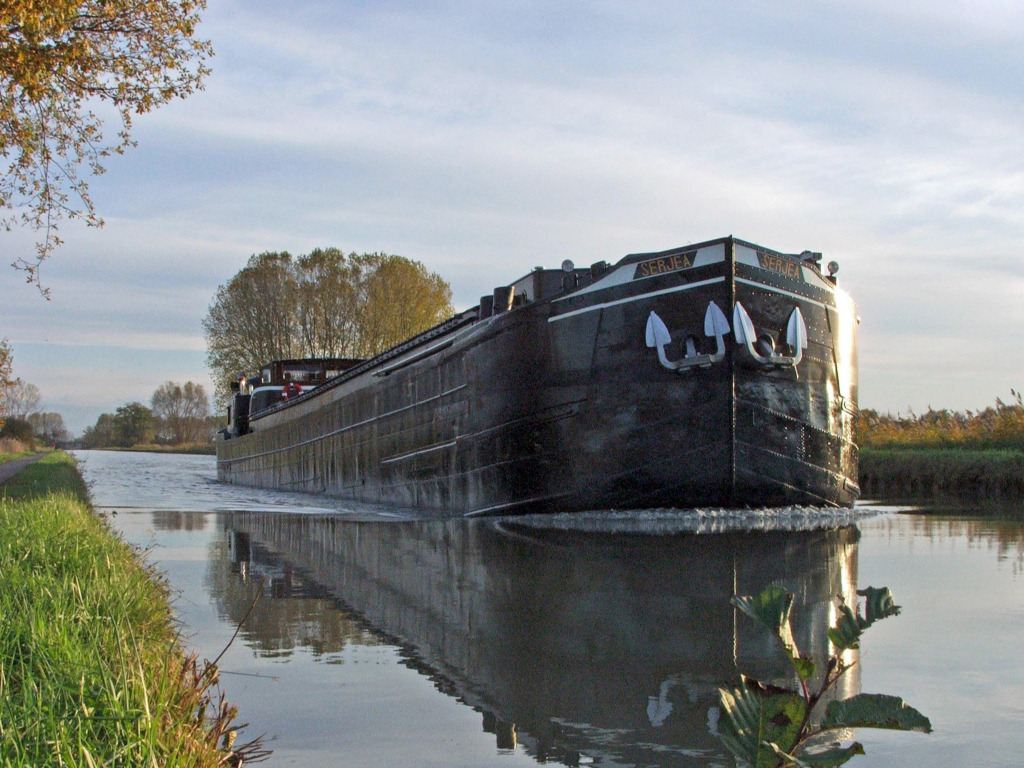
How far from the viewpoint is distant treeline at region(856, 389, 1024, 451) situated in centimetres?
1931

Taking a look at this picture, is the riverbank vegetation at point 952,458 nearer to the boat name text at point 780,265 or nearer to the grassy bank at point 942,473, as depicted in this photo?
the grassy bank at point 942,473

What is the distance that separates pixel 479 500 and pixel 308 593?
6487 millimetres

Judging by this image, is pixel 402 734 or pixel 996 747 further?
pixel 402 734

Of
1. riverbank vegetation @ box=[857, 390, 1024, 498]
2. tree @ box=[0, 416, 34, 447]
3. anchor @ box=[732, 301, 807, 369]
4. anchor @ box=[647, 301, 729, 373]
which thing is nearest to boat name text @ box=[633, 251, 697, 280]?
anchor @ box=[647, 301, 729, 373]

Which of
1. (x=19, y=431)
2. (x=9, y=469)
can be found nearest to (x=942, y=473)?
(x=9, y=469)

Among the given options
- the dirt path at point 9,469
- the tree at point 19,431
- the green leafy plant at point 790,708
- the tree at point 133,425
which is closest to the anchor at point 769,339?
the green leafy plant at point 790,708

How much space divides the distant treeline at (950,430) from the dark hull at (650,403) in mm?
6327

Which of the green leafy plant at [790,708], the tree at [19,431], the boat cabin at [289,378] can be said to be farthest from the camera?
the tree at [19,431]

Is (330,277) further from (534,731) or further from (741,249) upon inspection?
(534,731)

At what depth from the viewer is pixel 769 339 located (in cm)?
1135

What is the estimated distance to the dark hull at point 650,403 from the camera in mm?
11070

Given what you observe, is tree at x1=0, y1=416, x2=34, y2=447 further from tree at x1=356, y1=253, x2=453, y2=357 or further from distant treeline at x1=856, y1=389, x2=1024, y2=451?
distant treeline at x1=856, y1=389, x2=1024, y2=451

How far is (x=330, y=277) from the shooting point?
49844mm

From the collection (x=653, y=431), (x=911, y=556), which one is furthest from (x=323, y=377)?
(x=911, y=556)
